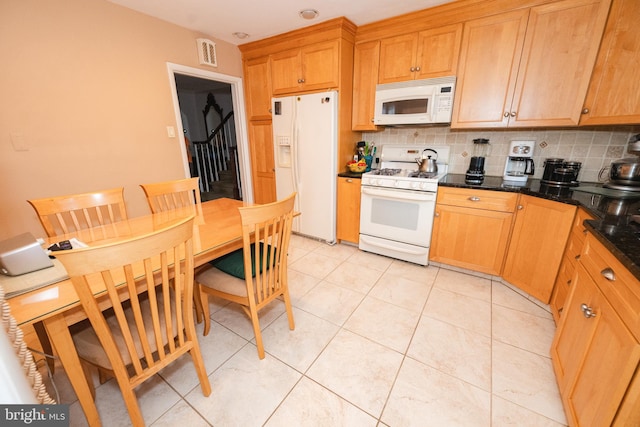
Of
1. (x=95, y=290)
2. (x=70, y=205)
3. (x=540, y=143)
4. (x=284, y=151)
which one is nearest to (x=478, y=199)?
(x=540, y=143)

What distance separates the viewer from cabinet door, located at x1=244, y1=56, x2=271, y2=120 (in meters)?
3.02

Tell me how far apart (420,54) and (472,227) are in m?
1.66

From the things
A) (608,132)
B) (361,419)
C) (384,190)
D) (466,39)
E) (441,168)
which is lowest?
(361,419)

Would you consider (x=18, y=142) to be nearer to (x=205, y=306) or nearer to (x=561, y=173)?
(x=205, y=306)

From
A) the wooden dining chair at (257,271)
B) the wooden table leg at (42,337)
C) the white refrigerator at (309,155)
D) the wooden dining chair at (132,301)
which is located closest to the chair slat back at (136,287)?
the wooden dining chair at (132,301)

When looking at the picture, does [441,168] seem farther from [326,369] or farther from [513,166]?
[326,369]

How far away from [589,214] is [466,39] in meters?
1.66

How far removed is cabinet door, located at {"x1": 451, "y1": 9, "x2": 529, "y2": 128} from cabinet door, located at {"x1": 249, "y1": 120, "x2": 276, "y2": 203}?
7.06 ft

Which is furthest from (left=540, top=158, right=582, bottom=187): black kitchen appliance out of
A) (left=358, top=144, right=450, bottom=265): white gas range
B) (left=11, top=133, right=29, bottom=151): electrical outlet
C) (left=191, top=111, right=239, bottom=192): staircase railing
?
(left=191, top=111, right=239, bottom=192): staircase railing

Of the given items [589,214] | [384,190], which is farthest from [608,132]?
[384,190]

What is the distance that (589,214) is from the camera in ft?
4.68

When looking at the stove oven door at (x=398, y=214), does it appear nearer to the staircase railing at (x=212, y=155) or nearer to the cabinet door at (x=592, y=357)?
the cabinet door at (x=592, y=357)

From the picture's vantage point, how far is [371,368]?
1438 millimetres

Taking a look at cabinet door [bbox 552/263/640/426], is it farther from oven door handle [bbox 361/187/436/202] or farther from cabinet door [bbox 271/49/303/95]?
cabinet door [bbox 271/49/303/95]
